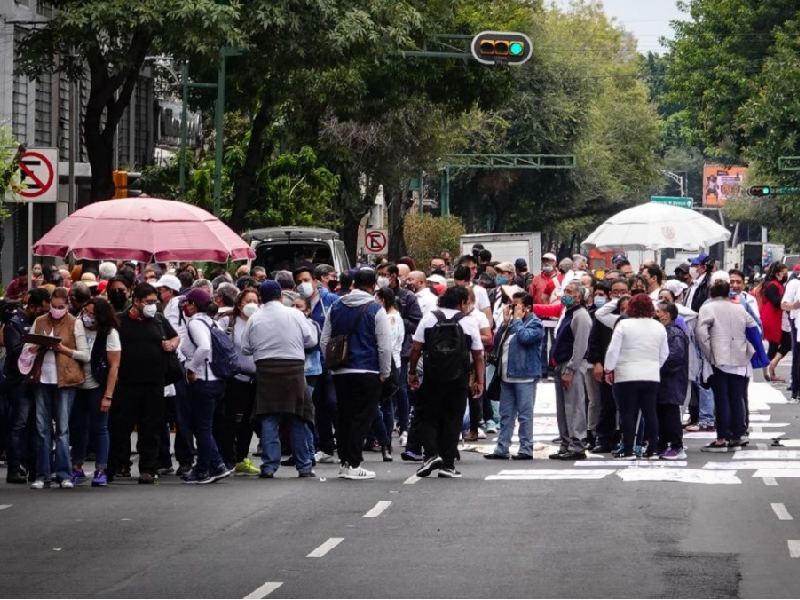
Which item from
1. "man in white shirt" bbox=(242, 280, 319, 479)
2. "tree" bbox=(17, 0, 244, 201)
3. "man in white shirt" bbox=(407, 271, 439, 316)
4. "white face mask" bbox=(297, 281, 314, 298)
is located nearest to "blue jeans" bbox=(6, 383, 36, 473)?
"man in white shirt" bbox=(242, 280, 319, 479)

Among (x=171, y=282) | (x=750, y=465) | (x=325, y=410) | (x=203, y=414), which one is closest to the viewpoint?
(x=203, y=414)

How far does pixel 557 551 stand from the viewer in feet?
40.4

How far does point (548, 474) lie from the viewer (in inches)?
682

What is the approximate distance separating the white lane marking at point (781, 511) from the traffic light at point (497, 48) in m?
13.9

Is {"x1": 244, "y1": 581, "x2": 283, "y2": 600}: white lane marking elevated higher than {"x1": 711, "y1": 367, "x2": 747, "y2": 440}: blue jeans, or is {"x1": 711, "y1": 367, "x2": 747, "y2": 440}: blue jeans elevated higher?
{"x1": 711, "y1": 367, "x2": 747, "y2": 440}: blue jeans

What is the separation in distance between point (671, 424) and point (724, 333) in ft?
4.48

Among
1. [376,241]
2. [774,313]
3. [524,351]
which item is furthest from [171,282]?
[376,241]

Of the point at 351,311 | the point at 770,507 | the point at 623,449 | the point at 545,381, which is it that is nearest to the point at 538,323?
the point at 623,449

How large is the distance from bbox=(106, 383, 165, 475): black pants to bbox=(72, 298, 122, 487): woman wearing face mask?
114 millimetres

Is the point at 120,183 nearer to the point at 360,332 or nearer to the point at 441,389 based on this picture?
the point at 360,332

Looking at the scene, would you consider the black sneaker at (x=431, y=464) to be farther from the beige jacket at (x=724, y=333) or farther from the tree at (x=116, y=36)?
the tree at (x=116, y=36)

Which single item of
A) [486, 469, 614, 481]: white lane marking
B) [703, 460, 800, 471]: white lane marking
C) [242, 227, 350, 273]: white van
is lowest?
[486, 469, 614, 481]: white lane marking

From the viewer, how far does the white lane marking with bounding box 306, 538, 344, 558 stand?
40.0 ft

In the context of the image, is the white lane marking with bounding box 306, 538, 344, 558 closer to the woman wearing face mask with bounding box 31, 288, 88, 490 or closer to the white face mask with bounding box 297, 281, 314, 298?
the woman wearing face mask with bounding box 31, 288, 88, 490
